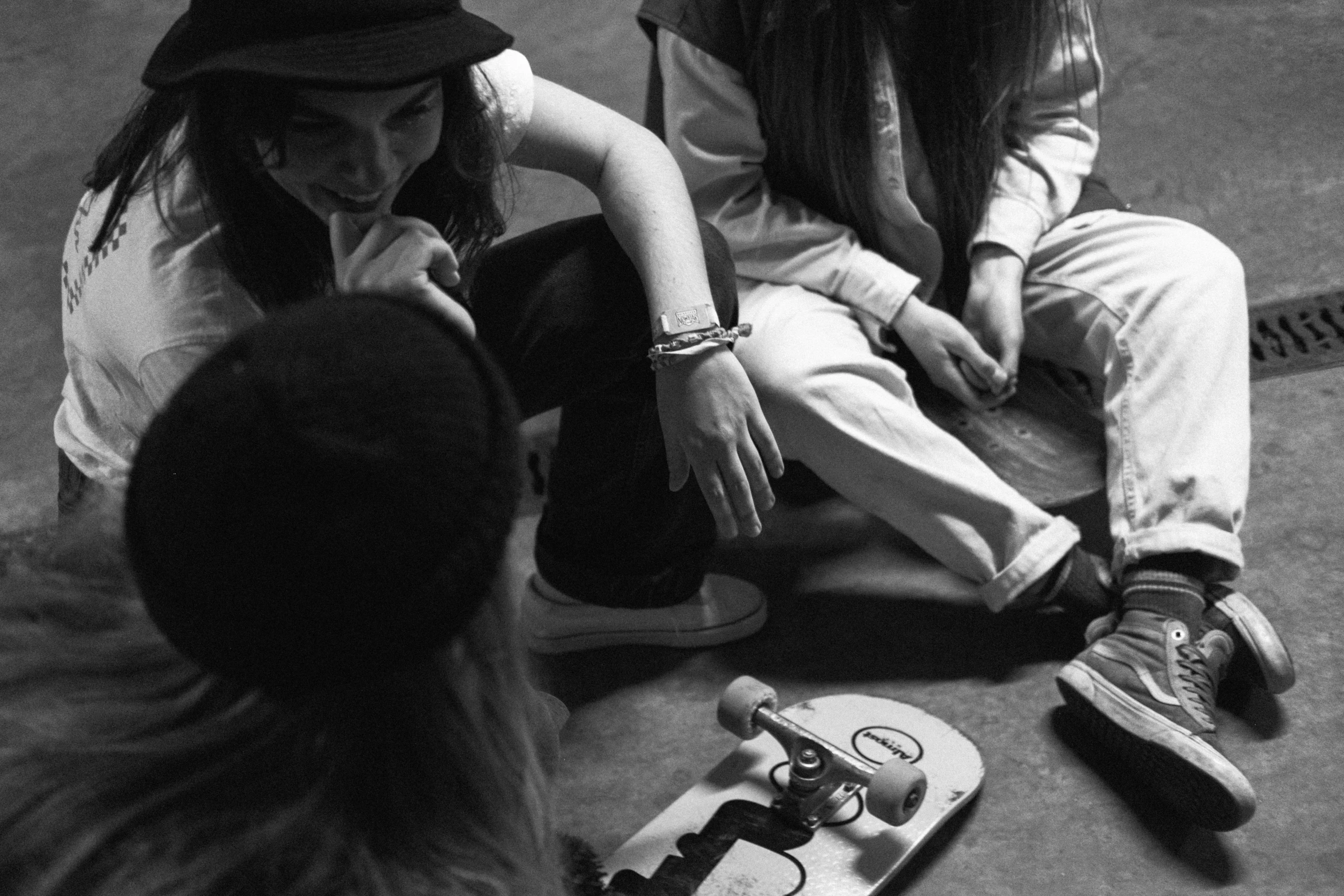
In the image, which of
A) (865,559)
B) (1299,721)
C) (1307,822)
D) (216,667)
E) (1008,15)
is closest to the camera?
(216,667)

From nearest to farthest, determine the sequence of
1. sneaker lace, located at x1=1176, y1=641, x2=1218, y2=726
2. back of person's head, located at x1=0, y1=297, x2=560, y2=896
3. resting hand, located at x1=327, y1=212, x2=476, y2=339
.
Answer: back of person's head, located at x1=0, y1=297, x2=560, y2=896 < resting hand, located at x1=327, y1=212, x2=476, y2=339 < sneaker lace, located at x1=1176, y1=641, x2=1218, y2=726

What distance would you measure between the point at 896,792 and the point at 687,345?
48 cm

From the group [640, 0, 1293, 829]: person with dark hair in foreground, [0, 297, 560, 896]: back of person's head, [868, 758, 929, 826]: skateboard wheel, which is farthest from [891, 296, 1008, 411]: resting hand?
[0, 297, 560, 896]: back of person's head

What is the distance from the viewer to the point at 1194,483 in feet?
5.50

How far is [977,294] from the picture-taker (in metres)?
1.86

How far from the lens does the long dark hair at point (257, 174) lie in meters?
1.24

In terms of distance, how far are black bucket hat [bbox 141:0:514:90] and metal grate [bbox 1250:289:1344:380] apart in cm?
137

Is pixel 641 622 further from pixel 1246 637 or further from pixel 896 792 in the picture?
pixel 1246 637

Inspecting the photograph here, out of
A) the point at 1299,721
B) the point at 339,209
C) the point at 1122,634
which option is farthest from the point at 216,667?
the point at 1299,721

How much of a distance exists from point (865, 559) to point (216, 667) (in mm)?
1331

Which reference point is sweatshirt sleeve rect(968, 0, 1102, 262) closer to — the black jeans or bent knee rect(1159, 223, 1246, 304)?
bent knee rect(1159, 223, 1246, 304)

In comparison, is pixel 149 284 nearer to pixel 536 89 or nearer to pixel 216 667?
pixel 536 89

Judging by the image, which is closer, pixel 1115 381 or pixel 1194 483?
pixel 1194 483

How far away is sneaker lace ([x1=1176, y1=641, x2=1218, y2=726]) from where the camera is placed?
1587mm
